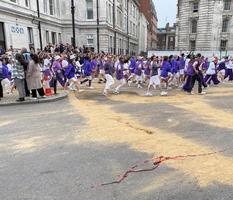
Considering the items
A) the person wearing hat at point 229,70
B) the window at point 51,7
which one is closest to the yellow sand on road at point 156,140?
the person wearing hat at point 229,70

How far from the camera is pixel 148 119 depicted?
8.87 meters

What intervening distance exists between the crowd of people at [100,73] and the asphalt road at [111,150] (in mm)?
1433

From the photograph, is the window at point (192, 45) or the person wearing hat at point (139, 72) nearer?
the person wearing hat at point (139, 72)

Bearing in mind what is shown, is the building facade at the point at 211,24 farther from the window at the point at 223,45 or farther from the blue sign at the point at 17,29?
the blue sign at the point at 17,29

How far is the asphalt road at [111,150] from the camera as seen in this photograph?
4.54 meters

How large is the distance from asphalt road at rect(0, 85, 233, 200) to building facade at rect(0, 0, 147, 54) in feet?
71.7

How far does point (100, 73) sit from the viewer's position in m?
19.9

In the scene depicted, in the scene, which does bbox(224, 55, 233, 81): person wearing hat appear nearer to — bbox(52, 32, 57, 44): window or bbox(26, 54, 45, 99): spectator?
bbox(26, 54, 45, 99): spectator

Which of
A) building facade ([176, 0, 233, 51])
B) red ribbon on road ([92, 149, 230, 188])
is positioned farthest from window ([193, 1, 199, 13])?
red ribbon on road ([92, 149, 230, 188])

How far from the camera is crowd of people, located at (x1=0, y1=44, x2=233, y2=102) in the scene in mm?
11489

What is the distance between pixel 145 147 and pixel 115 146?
624 millimetres

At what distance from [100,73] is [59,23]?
2652cm

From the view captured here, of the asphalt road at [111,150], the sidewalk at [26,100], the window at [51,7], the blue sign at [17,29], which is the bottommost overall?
the sidewalk at [26,100]

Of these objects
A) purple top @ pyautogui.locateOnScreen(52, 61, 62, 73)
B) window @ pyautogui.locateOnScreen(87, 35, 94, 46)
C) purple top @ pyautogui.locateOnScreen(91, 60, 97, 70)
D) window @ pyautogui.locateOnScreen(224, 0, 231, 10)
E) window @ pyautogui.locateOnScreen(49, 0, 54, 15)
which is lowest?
purple top @ pyautogui.locateOnScreen(91, 60, 97, 70)
